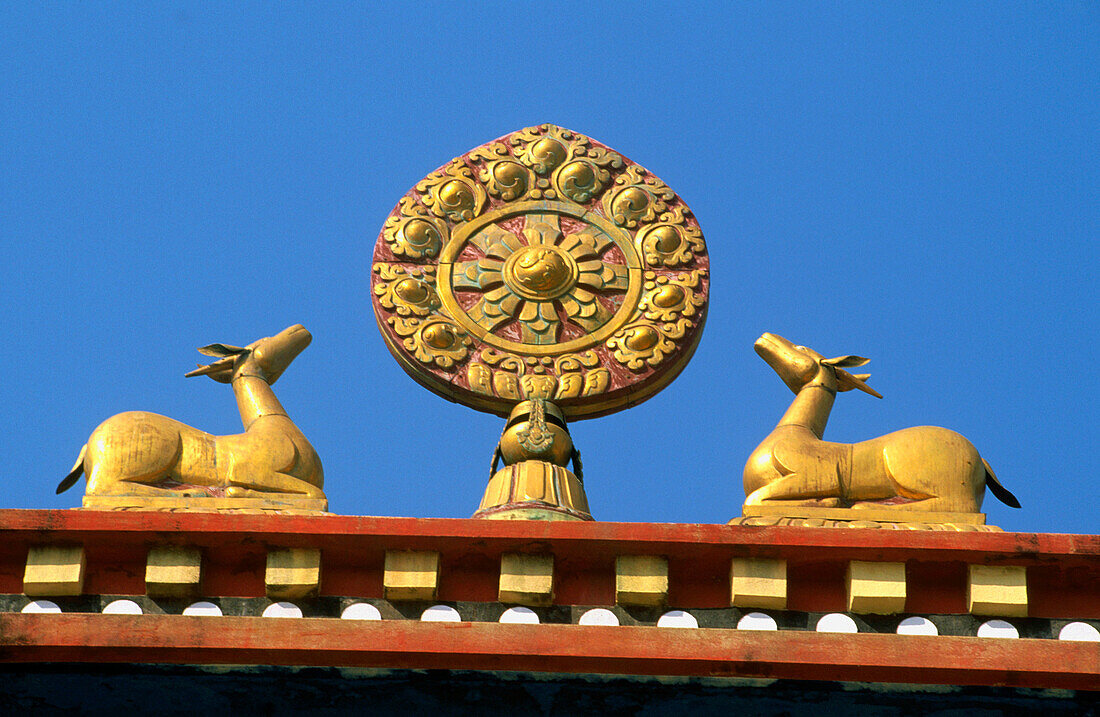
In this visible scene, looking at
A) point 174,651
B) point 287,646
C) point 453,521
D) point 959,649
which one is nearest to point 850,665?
point 959,649

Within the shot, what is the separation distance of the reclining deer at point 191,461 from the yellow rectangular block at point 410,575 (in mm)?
998

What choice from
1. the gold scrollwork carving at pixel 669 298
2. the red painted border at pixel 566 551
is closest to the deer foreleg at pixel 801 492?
the red painted border at pixel 566 551

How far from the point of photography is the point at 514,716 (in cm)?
802

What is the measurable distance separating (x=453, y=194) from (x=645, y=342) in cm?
139

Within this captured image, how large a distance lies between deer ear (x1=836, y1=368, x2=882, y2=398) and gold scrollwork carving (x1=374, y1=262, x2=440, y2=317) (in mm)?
2170

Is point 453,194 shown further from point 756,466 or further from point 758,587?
point 758,587

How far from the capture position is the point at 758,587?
320 inches

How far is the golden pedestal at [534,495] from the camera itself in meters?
8.93

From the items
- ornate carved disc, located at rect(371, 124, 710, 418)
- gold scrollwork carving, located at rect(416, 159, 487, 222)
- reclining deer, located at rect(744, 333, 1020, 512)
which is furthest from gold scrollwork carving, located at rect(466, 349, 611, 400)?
reclining deer, located at rect(744, 333, 1020, 512)

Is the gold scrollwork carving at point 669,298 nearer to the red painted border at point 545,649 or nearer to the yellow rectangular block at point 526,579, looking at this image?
the yellow rectangular block at point 526,579

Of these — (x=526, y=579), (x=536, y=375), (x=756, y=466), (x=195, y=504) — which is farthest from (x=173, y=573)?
(x=756, y=466)

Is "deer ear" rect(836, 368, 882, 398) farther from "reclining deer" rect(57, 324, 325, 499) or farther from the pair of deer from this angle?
"reclining deer" rect(57, 324, 325, 499)

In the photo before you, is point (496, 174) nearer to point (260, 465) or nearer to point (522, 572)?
point (260, 465)

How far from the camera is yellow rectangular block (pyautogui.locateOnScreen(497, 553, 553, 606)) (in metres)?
8.11
